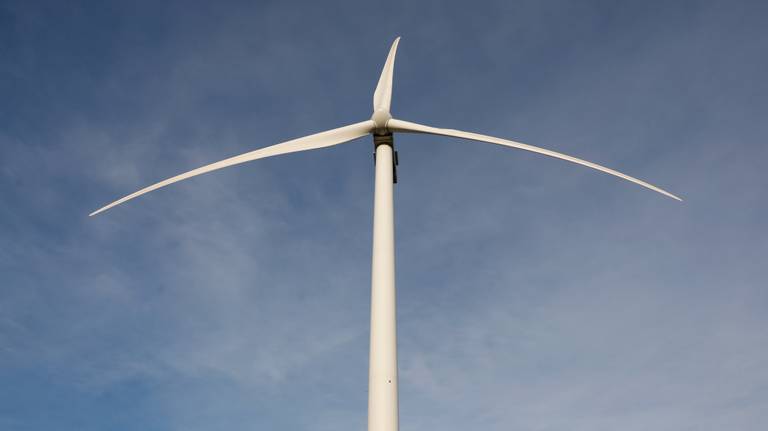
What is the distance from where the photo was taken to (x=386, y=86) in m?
33.1

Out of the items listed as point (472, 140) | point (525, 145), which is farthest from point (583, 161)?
point (472, 140)

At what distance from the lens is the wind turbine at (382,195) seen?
20.7 metres

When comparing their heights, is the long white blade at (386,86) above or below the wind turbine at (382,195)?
above

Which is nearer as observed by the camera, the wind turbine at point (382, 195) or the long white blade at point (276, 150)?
the wind turbine at point (382, 195)

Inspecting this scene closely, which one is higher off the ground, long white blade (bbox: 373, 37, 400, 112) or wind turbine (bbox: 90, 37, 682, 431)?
long white blade (bbox: 373, 37, 400, 112)

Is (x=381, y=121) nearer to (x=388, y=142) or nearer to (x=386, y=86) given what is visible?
(x=388, y=142)

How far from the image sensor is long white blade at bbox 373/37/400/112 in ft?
103

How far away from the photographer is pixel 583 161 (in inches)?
1200

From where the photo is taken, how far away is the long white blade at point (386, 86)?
103ft

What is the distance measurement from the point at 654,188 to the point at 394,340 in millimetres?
16528

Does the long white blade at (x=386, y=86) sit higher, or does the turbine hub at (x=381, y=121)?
the long white blade at (x=386, y=86)

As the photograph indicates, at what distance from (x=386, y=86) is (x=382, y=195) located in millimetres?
9246

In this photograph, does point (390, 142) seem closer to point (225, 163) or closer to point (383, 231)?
point (383, 231)

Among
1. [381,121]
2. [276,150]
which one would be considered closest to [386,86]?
[381,121]
